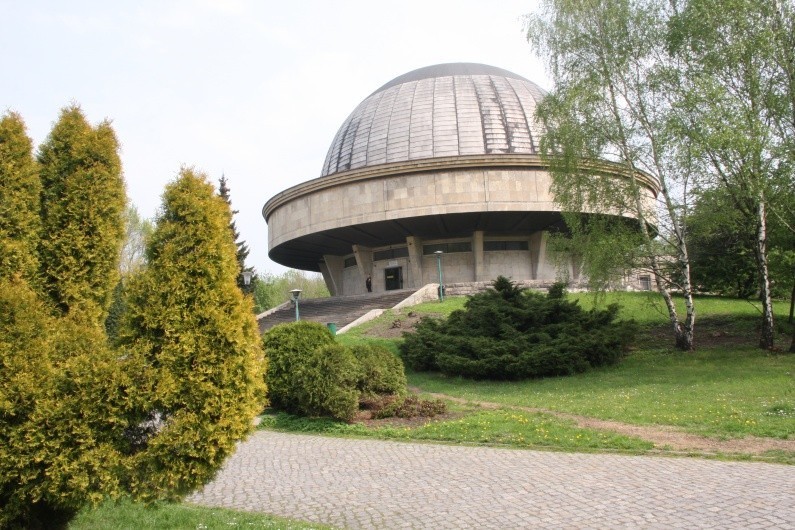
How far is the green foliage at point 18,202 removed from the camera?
5.34 m

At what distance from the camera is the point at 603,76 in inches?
716

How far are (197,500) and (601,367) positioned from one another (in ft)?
39.8

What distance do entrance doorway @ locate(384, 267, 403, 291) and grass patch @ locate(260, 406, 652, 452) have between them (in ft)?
84.1

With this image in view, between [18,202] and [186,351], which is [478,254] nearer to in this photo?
[18,202]

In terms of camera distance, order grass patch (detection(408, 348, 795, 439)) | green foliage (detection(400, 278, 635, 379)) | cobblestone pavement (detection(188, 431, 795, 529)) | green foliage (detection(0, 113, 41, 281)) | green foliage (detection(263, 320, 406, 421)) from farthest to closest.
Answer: green foliage (detection(400, 278, 635, 379)) < green foliage (detection(263, 320, 406, 421)) < grass patch (detection(408, 348, 795, 439)) < cobblestone pavement (detection(188, 431, 795, 529)) < green foliage (detection(0, 113, 41, 281))

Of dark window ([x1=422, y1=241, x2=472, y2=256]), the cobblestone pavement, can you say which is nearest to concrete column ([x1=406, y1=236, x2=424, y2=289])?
dark window ([x1=422, y1=241, x2=472, y2=256])

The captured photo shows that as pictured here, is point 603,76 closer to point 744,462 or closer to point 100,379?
point 744,462

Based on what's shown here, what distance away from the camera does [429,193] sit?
103 feet

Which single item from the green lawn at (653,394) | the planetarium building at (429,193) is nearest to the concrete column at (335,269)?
the planetarium building at (429,193)

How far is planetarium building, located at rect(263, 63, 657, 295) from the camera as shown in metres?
31.4

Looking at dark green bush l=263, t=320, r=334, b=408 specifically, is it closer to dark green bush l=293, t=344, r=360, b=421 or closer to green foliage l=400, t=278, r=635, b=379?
dark green bush l=293, t=344, r=360, b=421

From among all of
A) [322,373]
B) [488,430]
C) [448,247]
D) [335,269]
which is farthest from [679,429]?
[335,269]

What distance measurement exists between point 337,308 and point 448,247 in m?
8.83

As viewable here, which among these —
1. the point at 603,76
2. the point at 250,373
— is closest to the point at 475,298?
the point at 603,76
